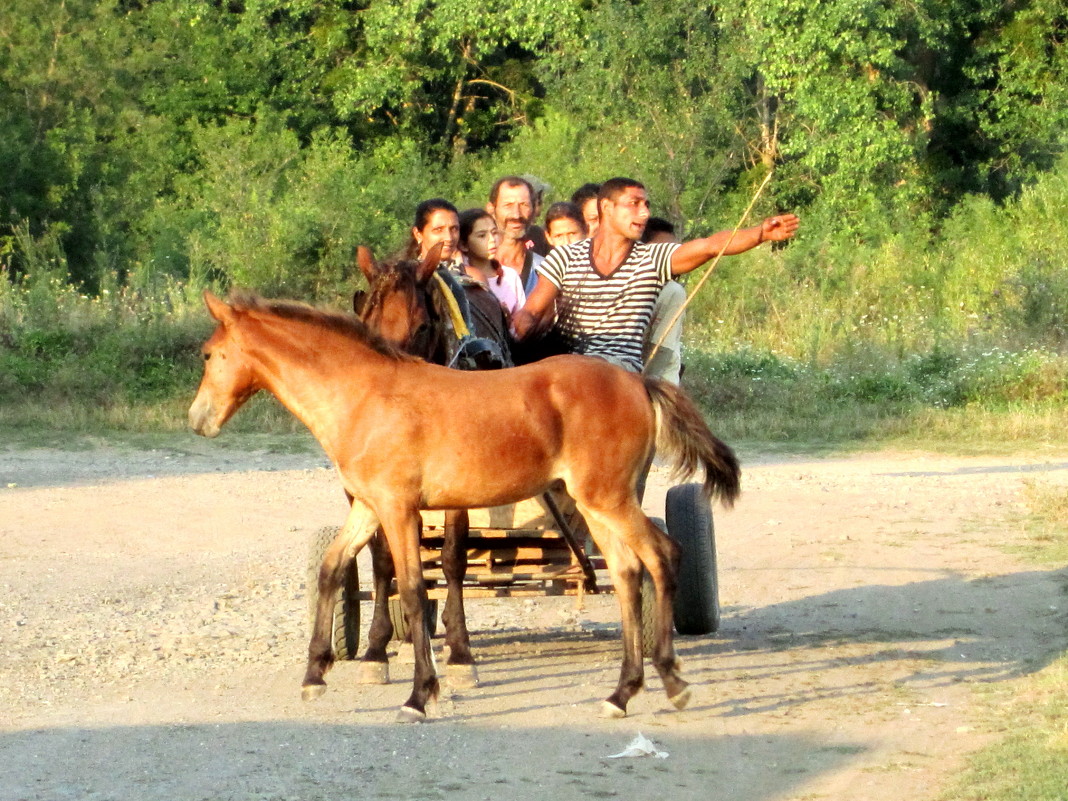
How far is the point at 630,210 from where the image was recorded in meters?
6.64

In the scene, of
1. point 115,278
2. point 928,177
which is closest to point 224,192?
point 115,278

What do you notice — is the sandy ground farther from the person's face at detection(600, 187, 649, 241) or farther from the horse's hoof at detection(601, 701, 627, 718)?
the person's face at detection(600, 187, 649, 241)

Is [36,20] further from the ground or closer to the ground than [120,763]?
further from the ground

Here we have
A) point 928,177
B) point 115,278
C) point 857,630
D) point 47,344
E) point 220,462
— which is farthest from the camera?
point 928,177

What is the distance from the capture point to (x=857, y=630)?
25.3 feet

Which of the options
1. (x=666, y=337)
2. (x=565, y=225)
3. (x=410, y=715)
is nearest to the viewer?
(x=410, y=715)

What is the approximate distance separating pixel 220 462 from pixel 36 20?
1325 centimetres

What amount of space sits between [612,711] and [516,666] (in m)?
1.18

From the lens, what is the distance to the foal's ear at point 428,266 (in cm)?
600

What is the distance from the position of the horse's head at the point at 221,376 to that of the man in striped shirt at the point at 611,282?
153 centimetres

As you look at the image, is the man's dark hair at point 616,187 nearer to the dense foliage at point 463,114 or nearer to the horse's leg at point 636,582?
the horse's leg at point 636,582

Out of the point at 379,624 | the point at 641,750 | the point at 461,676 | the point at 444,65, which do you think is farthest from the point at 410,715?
the point at 444,65

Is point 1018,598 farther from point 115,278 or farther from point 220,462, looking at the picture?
point 115,278

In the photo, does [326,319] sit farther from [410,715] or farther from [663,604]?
[663,604]
